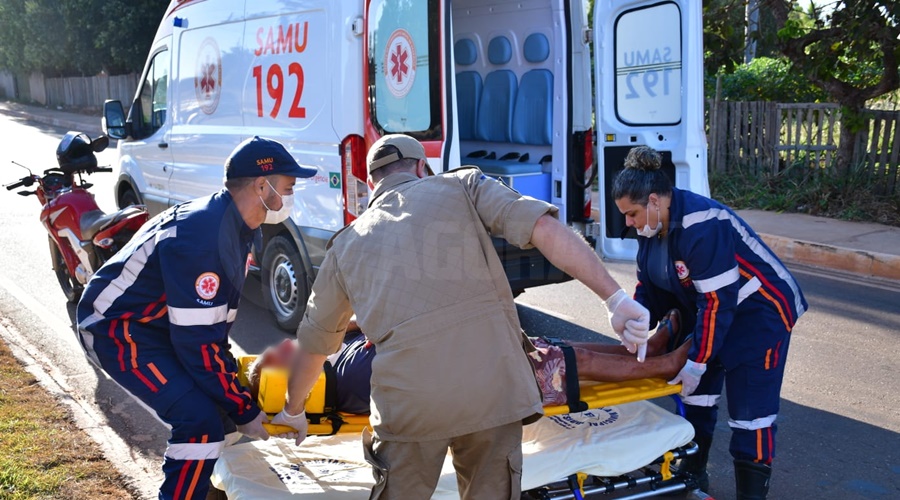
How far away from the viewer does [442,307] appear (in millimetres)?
2422

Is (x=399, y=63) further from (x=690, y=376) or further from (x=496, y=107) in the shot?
(x=690, y=376)

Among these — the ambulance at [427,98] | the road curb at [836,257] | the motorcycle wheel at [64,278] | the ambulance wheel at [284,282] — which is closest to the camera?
the ambulance at [427,98]

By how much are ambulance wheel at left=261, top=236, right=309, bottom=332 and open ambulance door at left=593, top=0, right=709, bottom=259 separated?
2.25 metres

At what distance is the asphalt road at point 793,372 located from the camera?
4.03 metres

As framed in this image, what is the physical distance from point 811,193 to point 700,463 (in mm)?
7425

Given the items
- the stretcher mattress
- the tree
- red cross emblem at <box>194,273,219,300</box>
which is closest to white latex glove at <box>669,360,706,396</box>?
the stretcher mattress

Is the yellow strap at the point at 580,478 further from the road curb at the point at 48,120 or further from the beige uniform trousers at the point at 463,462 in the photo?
the road curb at the point at 48,120

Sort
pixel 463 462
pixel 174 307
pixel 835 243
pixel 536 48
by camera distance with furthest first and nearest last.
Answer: pixel 835 243 → pixel 536 48 → pixel 174 307 → pixel 463 462

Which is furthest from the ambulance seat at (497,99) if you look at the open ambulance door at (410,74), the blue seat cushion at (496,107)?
the open ambulance door at (410,74)

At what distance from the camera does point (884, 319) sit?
249 inches

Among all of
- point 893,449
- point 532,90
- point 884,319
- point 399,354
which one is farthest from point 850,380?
point 399,354

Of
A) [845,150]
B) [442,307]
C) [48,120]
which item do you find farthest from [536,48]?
[48,120]

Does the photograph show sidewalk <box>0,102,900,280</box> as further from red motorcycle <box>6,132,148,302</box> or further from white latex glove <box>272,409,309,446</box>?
white latex glove <box>272,409,309,446</box>

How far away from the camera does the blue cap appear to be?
118 inches
